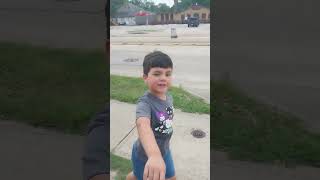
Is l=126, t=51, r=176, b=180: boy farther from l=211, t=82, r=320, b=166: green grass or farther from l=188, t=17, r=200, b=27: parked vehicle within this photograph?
l=211, t=82, r=320, b=166: green grass

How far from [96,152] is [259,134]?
291cm

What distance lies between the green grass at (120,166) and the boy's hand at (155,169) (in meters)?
0.15

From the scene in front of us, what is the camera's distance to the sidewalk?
2623 millimetres

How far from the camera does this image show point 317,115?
5.45 meters

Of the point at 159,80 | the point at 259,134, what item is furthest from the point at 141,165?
the point at 259,134

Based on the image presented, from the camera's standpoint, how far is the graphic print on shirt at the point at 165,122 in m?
2.55

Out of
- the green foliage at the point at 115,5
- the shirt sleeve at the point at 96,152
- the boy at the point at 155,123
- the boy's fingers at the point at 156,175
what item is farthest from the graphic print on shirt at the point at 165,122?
the green foliage at the point at 115,5

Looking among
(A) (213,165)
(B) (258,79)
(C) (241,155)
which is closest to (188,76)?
(A) (213,165)

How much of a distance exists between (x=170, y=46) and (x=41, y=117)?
11.8ft

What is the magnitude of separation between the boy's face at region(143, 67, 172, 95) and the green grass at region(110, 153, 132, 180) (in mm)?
416

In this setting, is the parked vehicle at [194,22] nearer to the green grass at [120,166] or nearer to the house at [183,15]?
the house at [183,15]

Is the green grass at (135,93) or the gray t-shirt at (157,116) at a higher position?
the green grass at (135,93)

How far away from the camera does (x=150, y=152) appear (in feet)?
8.27

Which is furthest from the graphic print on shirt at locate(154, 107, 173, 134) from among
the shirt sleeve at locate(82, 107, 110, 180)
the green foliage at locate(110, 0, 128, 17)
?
the green foliage at locate(110, 0, 128, 17)
